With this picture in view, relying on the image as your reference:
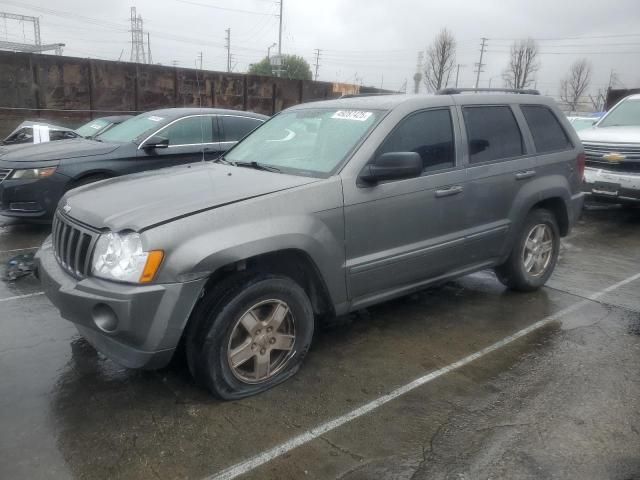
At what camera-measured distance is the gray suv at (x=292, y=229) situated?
2.79 metres

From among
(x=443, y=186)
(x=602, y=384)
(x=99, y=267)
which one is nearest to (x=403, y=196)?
(x=443, y=186)

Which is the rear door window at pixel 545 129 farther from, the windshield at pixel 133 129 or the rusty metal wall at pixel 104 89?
the rusty metal wall at pixel 104 89

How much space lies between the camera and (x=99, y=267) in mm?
2830

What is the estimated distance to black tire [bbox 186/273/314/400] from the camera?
2.93 meters

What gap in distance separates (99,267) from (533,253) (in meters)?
3.82

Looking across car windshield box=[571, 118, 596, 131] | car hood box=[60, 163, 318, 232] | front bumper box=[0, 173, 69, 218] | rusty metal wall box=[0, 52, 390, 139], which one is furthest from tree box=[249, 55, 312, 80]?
car hood box=[60, 163, 318, 232]

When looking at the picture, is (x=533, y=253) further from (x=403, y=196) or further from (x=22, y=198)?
(x=22, y=198)

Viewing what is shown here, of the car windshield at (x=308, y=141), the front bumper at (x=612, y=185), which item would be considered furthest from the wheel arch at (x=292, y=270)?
the front bumper at (x=612, y=185)

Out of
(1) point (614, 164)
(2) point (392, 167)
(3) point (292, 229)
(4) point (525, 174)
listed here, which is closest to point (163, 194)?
(3) point (292, 229)

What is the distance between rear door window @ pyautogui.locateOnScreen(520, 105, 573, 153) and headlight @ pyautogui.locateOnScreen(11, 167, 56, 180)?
212 inches

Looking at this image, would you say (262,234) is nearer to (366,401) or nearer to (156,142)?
(366,401)

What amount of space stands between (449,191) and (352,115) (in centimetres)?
92

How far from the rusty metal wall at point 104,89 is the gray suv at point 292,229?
14.6 m

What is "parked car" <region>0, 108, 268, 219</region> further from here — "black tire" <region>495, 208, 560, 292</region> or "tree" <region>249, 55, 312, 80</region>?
"tree" <region>249, 55, 312, 80</region>
